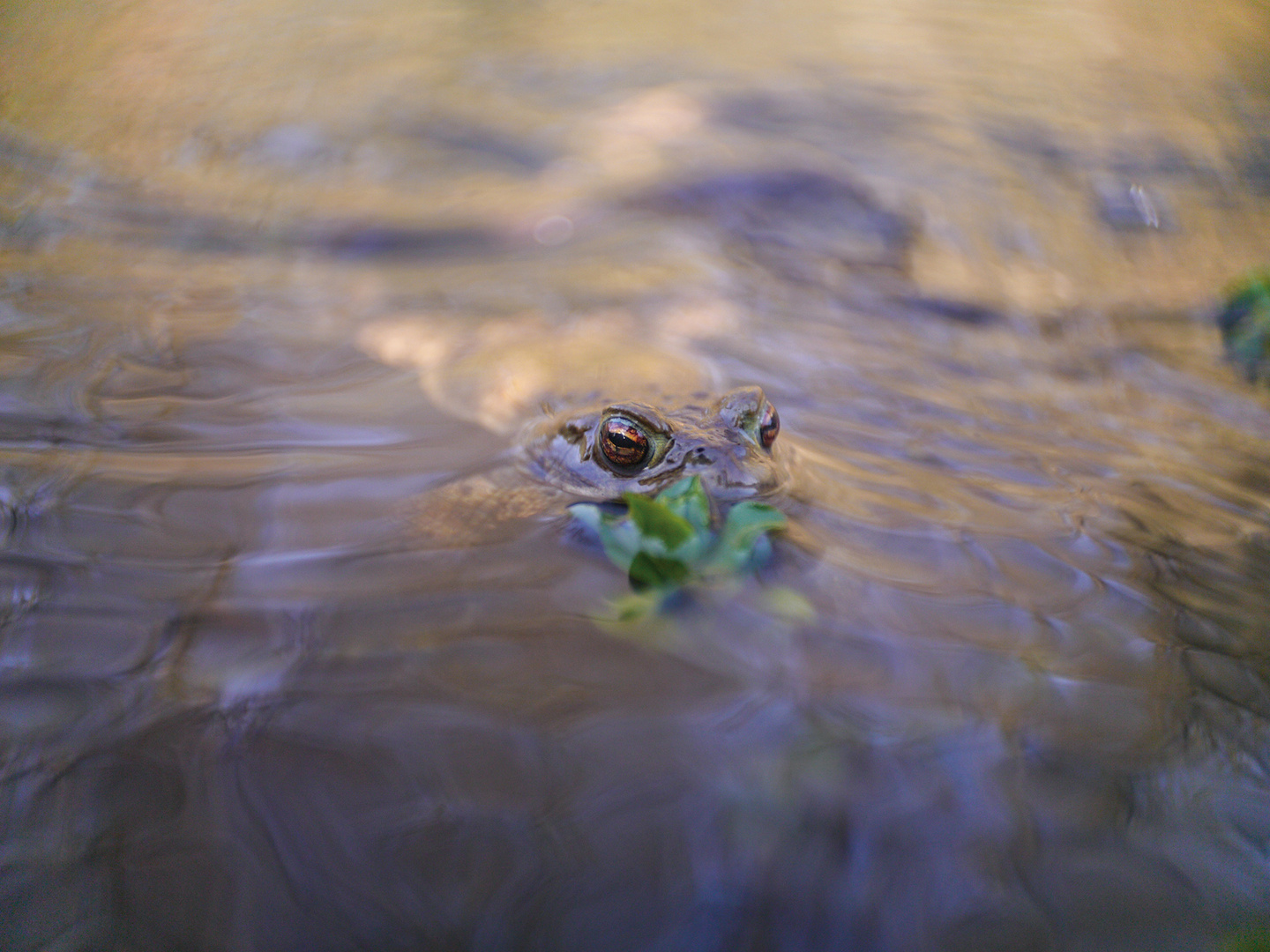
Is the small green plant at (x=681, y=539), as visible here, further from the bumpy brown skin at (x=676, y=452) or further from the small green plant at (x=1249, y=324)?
the small green plant at (x=1249, y=324)

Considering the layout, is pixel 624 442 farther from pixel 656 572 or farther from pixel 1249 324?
pixel 1249 324

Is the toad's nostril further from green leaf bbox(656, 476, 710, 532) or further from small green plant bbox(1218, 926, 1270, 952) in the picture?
small green plant bbox(1218, 926, 1270, 952)

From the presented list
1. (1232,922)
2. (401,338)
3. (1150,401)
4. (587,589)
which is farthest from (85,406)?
(1150,401)

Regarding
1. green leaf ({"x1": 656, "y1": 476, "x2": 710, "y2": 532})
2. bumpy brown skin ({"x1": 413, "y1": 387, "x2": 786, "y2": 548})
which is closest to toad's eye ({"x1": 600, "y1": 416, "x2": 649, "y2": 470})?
bumpy brown skin ({"x1": 413, "y1": 387, "x2": 786, "y2": 548})

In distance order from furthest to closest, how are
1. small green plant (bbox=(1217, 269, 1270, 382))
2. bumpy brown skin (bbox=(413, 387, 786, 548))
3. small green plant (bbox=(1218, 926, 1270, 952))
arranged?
small green plant (bbox=(1217, 269, 1270, 382)), bumpy brown skin (bbox=(413, 387, 786, 548)), small green plant (bbox=(1218, 926, 1270, 952))

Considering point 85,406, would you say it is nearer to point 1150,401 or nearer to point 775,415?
point 775,415

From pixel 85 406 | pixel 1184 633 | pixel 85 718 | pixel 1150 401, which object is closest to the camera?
pixel 85 718
